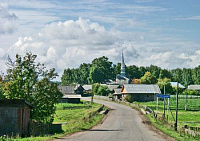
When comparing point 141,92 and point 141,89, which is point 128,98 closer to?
point 141,92

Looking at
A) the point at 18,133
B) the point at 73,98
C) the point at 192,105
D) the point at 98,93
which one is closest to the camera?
the point at 18,133

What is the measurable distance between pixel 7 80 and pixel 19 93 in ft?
7.19

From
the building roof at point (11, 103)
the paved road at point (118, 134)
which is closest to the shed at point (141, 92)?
the paved road at point (118, 134)

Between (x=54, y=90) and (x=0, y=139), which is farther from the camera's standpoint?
(x=54, y=90)

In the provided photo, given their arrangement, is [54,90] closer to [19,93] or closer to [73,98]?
[19,93]

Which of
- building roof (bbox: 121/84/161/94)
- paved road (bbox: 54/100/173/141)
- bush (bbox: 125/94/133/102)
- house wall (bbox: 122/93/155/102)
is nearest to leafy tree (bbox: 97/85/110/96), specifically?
building roof (bbox: 121/84/161/94)

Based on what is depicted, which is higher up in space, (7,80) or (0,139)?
(7,80)

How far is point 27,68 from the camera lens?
125ft

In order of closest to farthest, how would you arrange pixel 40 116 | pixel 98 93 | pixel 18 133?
1. pixel 18 133
2. pixel 40 116
3. pixel 98 93

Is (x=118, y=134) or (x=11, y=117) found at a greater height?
(x=11, y=117)

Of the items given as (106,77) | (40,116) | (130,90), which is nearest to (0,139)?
(40,116)

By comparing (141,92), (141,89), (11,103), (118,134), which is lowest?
(118,134)

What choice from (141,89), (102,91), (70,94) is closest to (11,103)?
(141,89)

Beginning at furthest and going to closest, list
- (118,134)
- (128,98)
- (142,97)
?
(142,97) < (128,98) < (118,134)
